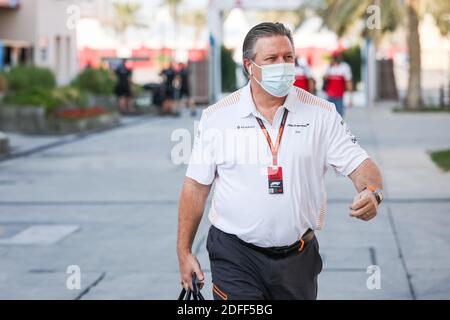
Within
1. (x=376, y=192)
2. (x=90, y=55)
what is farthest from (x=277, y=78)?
(x=90, y=55)

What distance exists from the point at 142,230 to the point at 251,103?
6903mm

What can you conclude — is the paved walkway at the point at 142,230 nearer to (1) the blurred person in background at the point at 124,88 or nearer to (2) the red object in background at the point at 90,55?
(1) the blurred person in background at the point at 124,88

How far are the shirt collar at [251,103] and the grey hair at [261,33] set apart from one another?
17cm

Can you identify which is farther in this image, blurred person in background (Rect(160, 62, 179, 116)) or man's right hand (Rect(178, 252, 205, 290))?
blurred person in background (Rect(160, 62, 179, 116))

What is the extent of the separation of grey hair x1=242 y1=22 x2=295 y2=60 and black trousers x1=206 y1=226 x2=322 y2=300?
82cm

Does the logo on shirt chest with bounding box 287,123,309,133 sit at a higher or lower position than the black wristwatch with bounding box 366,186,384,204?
higher

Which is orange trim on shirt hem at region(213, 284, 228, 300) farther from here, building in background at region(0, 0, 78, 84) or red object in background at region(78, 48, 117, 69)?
red object in background at region(78, 48, 117, 69)

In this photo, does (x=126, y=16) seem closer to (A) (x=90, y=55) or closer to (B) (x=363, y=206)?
(A) (x=90, y=55)

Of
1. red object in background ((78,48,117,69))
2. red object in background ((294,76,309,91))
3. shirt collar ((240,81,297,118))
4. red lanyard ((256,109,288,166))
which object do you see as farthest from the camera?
red object in background ((78,48,117,69))

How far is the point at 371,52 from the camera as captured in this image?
1674 inches

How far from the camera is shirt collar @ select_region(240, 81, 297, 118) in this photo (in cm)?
484

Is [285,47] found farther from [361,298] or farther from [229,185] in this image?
[361,298]

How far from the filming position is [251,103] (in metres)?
4.87

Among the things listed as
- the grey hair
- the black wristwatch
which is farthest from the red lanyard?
the black wristwatch
